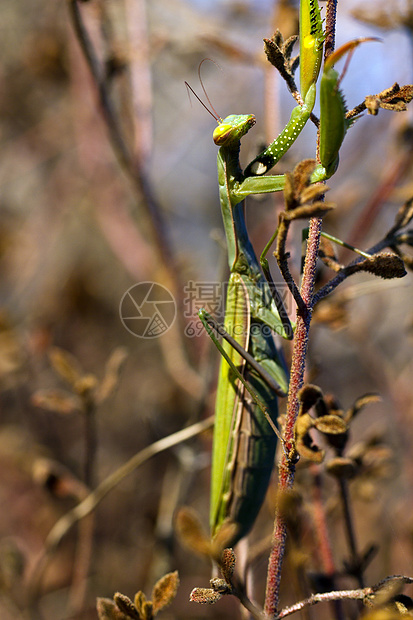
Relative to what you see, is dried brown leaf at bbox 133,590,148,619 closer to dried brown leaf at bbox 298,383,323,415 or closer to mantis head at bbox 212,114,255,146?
dried brown leaf at bbox 298,383,323,415

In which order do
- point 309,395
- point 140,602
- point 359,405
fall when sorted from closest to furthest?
point 309,395, point 140,602, point 359,405

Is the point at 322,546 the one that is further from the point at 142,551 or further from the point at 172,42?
the point at 172,42

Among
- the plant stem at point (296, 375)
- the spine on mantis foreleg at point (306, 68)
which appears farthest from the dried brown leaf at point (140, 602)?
the spine on mantis foreleg at point (306, 68)

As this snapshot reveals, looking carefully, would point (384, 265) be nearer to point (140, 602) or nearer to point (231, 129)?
point (231, 129)

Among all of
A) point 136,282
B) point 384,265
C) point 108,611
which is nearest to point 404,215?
point 384,265

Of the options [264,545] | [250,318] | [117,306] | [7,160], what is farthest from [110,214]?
[264,545]
